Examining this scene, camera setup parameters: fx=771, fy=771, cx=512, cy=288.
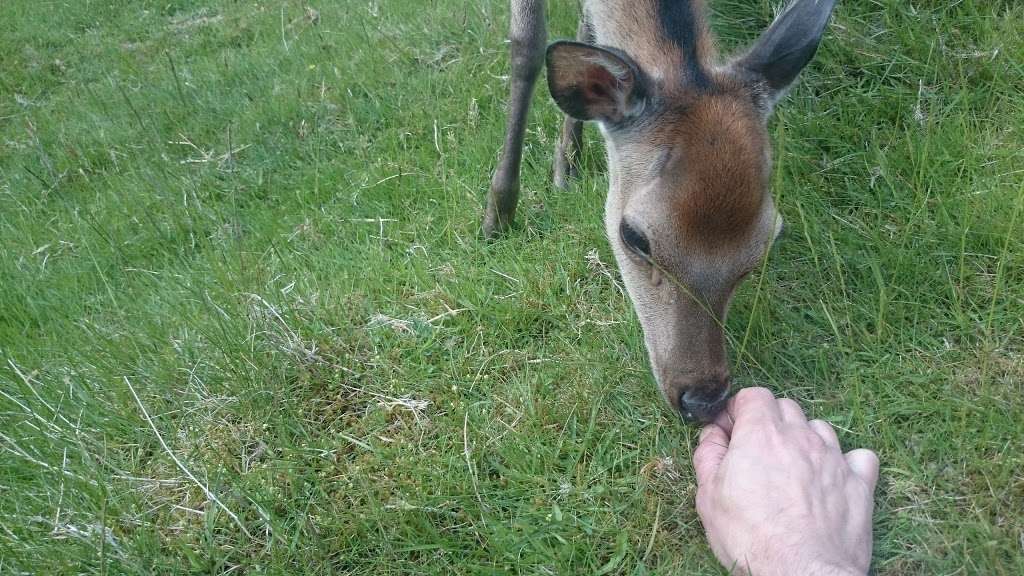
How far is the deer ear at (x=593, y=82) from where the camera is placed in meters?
2.85

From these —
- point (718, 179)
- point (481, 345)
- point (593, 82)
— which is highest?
point (593, 82)

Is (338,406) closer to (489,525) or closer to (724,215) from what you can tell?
(489,525)

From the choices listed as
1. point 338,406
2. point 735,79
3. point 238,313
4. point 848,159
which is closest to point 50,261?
point 238,313

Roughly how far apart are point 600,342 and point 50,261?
3.47 m

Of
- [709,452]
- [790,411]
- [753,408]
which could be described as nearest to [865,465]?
[790,411]

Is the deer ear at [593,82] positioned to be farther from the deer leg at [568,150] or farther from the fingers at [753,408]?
the fingers at [753,408]

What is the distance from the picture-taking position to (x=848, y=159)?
3.74m

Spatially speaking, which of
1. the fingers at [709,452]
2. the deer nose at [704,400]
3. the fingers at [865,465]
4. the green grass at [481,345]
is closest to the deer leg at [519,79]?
the green grass at [481,345]

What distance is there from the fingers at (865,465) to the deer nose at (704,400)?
0.42 metres

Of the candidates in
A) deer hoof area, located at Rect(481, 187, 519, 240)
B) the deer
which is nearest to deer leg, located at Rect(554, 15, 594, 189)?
deer hoof area, located at Rect(481, 187, 519, 240)

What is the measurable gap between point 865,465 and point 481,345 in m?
1.53

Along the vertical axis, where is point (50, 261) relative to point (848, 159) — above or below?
below

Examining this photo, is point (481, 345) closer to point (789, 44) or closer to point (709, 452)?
point (709, 452)

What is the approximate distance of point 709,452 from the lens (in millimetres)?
2459
